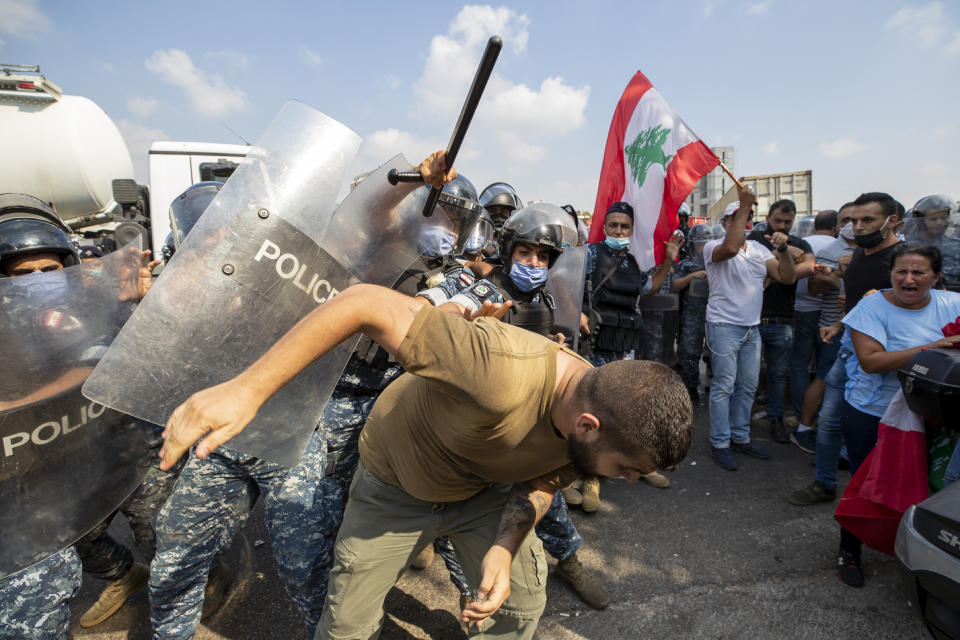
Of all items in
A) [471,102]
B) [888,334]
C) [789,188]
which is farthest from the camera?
[789,188]

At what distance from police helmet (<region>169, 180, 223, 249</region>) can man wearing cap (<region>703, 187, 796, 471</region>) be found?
3.63 metres

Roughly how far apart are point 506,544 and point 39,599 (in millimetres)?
1538

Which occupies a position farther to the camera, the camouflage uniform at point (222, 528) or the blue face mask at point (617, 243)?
the blue face mask at point (617, 243)

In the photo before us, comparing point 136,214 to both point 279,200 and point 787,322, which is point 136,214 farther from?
point 787,322

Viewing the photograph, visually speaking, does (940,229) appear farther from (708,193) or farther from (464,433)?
(708,193)

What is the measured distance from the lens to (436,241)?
239 cm

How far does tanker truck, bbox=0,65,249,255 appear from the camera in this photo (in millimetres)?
6324

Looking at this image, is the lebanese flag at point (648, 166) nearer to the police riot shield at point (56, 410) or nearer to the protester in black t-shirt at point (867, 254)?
the protester in black t-shirt at point (867, 254)

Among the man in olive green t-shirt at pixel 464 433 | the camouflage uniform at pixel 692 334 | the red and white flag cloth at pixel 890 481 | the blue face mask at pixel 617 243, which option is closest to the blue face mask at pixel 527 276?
the man in olive green t-shirt at pixel 464 433

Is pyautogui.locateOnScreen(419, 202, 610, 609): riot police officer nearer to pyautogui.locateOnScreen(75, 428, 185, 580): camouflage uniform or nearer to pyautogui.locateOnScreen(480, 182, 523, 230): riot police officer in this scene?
pyautogui.locateOnScreen(75, 428, 185, 580): camouflage uniform

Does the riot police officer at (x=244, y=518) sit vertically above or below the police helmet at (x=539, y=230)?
below

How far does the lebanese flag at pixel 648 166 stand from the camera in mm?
3998

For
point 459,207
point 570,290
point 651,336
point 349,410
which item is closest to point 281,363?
point 349,410

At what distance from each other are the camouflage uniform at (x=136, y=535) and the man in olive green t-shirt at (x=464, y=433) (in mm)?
1169
